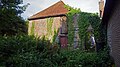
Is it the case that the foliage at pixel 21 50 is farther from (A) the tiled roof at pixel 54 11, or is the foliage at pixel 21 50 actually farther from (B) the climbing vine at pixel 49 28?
(B) the climbing vine at pixel 49 28

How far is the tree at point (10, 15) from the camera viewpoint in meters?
24.9

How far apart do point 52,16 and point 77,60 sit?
14.0m

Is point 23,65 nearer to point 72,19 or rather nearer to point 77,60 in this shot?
point 77,60

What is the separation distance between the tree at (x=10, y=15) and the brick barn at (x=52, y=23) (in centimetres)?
194

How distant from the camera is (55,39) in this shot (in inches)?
985

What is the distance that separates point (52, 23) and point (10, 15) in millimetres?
5141

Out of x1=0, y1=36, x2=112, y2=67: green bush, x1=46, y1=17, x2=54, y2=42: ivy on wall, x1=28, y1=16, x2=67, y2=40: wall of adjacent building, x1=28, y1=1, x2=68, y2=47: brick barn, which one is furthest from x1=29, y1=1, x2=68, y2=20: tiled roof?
x1=0, y1=36, x2=112, y2=67: green bush

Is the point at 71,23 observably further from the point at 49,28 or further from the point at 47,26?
the point at 47,26

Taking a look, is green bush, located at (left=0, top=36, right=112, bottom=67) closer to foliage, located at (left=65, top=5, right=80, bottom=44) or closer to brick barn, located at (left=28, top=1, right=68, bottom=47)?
foliage, located at (left=65, top=5, right=80, bottom=44)

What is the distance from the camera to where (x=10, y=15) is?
25.5 metres

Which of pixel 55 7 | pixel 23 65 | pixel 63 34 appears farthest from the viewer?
pixel 55 7

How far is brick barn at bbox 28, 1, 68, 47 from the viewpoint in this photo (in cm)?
2422

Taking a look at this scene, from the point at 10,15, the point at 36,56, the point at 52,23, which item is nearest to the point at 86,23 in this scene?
the point at 52,23

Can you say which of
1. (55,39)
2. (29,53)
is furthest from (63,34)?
(29,53)
